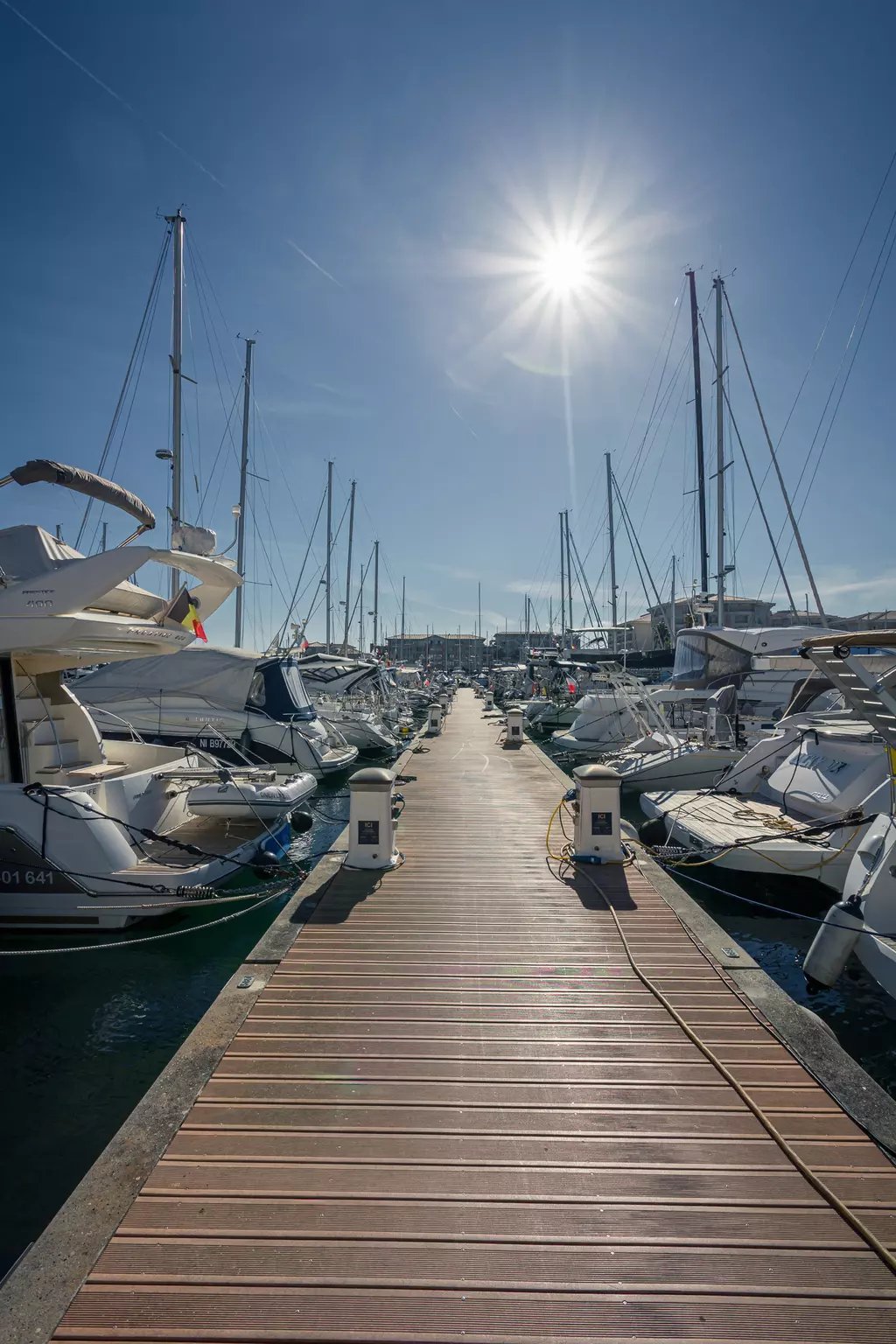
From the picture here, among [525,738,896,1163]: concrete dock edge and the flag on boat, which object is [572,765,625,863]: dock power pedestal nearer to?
[525,738,896,1163]: concrete dock edge

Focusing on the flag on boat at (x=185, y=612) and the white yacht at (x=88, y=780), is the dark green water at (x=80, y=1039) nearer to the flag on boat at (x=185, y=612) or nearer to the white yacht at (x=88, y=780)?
the white yacht at (x=88, y=780)

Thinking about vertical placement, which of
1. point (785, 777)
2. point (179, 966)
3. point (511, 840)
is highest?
point (785, 777)

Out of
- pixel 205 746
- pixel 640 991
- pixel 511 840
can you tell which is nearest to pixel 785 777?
pixel 511 840

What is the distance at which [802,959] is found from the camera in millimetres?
7359

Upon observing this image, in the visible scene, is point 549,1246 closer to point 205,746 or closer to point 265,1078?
point 265,1078

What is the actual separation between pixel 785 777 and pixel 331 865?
23.6 feet

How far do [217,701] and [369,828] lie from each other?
30.3ft

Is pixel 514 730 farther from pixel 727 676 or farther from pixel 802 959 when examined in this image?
pixel 802 959

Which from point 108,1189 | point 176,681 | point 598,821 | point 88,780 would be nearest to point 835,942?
point 598,821

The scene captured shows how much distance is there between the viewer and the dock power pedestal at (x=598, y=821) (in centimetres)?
748

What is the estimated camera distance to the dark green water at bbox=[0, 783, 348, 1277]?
13.3ft

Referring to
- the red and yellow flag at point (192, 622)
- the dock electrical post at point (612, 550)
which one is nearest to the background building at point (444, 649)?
the dock electrical post at point (612, 550)

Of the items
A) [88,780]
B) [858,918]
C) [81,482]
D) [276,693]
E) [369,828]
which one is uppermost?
[81,482]

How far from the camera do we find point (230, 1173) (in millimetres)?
2922
